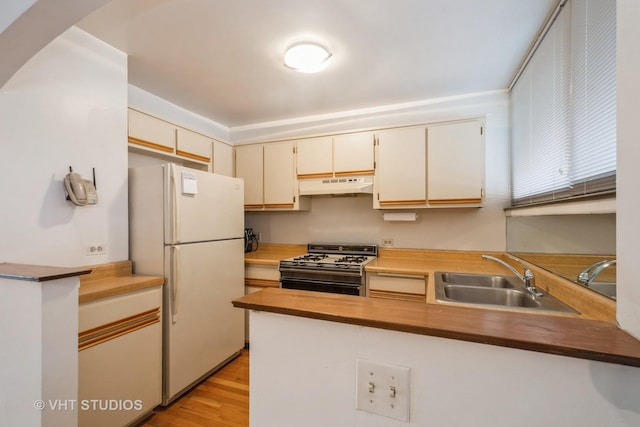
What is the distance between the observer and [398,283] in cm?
234

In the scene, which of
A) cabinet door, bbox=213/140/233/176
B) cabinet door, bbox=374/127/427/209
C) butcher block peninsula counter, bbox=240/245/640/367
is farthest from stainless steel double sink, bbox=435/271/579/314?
cabinet door, bbox=213/140/233/176

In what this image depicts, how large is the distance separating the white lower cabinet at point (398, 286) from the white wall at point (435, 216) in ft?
2.05

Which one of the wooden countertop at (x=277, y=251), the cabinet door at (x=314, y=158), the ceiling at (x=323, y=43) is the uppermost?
the ceiling at (x=323, y=43)

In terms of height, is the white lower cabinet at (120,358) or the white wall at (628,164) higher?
the white wall at (628,164)

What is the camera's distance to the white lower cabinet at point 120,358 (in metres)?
1.51

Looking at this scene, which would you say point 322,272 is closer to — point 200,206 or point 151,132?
point 200,206

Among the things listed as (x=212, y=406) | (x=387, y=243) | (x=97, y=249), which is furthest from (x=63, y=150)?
(x=387, y=243)

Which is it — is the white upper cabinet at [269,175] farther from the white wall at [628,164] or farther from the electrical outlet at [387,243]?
the white wall at [628,164]

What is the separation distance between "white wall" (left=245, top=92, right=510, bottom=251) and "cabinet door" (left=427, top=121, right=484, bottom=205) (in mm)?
248

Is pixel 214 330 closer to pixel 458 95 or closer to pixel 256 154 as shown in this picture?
pixel 256 154

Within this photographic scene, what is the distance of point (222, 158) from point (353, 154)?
1428 millimetres

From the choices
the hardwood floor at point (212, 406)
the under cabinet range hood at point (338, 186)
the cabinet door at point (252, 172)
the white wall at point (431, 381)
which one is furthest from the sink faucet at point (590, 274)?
the cabinet door at point (252, 172)

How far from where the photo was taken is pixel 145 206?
2.09m

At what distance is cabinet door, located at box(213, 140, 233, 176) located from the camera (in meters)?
3.02
